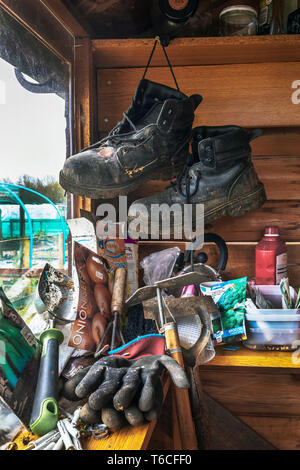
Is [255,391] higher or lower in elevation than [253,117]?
lower

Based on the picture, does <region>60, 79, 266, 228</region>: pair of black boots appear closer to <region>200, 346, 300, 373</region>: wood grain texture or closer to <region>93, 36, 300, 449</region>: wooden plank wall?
<region>93, 36, 300, 449</region>: wooden plank wall

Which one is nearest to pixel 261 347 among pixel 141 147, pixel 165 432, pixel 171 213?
pixel 165 432

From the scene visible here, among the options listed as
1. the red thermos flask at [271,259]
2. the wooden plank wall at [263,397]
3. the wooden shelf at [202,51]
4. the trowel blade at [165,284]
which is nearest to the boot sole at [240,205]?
the red thermos flask at [271,259]

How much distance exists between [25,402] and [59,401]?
9cm

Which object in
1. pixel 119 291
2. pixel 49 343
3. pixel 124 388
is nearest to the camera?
pixel 124 388

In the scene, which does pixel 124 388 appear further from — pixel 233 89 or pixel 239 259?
pixel 233 89

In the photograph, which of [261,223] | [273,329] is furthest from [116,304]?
[261,223]

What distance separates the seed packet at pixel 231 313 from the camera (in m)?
0.95

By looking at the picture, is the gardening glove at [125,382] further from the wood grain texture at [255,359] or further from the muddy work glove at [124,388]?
the wood grain texture at [255,359]

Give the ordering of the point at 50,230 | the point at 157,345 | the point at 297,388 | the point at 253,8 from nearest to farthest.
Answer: the point at 157,345
the point at 50,230
the point at 253,8
the point at 297,388

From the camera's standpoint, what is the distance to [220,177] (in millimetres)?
1061

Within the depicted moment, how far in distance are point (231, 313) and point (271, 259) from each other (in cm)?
27

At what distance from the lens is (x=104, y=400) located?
0.63 m

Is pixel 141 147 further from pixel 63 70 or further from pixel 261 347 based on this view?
pixel 261 347
